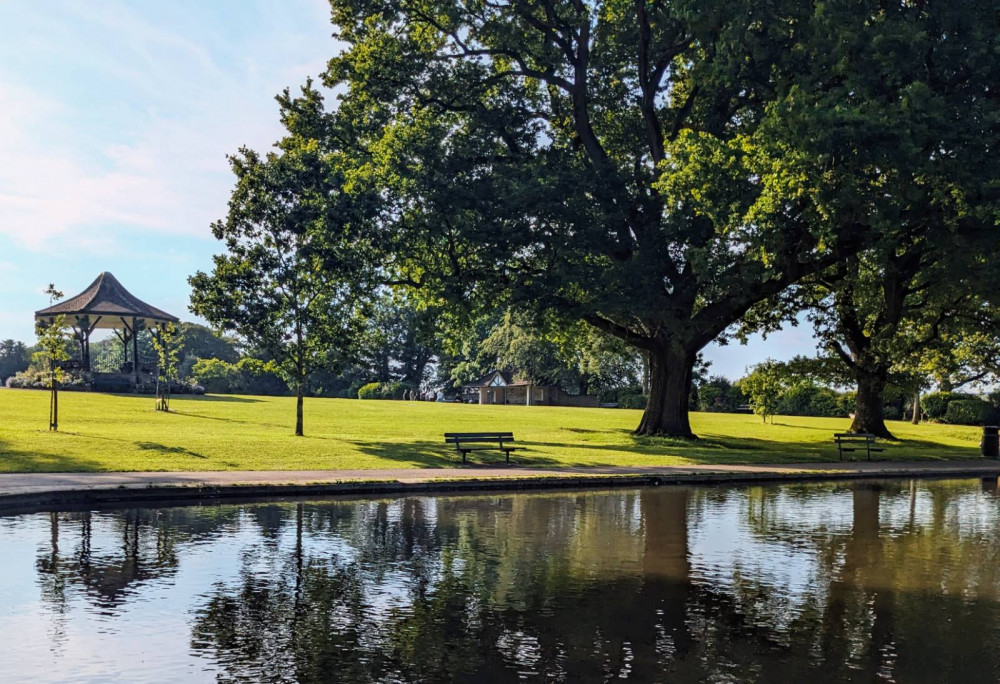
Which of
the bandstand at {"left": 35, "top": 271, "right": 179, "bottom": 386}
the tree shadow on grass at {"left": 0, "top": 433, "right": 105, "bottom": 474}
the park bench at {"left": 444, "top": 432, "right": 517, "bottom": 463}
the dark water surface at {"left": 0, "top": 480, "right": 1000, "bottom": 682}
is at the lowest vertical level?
the dark water surface at {"left": 0, "top": 480, "right": 1000, "bottom": 682}

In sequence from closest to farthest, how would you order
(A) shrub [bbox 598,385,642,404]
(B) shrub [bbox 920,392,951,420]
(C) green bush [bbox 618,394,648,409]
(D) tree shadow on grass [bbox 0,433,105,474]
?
(D) tree shadow on grass [bbox 0,433,105,474] < (B) shrub [bbox 920,392,951,420] < (C) green bush [bbox 618,394,648,409] < (A) shrub [bbox 598,385,642,404]

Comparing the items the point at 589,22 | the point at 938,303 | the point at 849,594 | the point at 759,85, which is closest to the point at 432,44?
the point at 589,22

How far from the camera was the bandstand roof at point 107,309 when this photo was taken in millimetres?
57750

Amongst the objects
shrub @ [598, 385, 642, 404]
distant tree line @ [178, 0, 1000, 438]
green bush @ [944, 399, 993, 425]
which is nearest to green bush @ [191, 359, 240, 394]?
shrub @ [598, 385, 642, 404]

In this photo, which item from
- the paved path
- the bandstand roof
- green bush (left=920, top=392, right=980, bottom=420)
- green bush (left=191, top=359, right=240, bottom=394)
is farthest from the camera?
green bush (left=191, top=359, right=240, bottom=394)

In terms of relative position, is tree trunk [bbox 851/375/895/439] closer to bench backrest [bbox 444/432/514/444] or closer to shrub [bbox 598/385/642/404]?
bench backrest [bbox 444/432/514/444]

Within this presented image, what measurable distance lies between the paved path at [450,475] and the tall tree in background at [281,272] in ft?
35.1

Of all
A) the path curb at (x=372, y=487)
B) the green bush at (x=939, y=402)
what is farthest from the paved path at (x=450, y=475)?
the green bush at (x=939, y=402)

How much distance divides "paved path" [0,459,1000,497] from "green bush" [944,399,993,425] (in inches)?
1329

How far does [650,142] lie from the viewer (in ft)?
109

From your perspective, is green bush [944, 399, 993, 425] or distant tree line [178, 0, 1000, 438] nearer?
distant tree line [178, 0, 1000, 438]

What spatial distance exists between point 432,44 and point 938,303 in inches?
996

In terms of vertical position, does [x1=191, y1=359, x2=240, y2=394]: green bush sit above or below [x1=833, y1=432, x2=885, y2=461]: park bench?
above

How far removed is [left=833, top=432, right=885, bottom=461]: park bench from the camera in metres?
28.4
